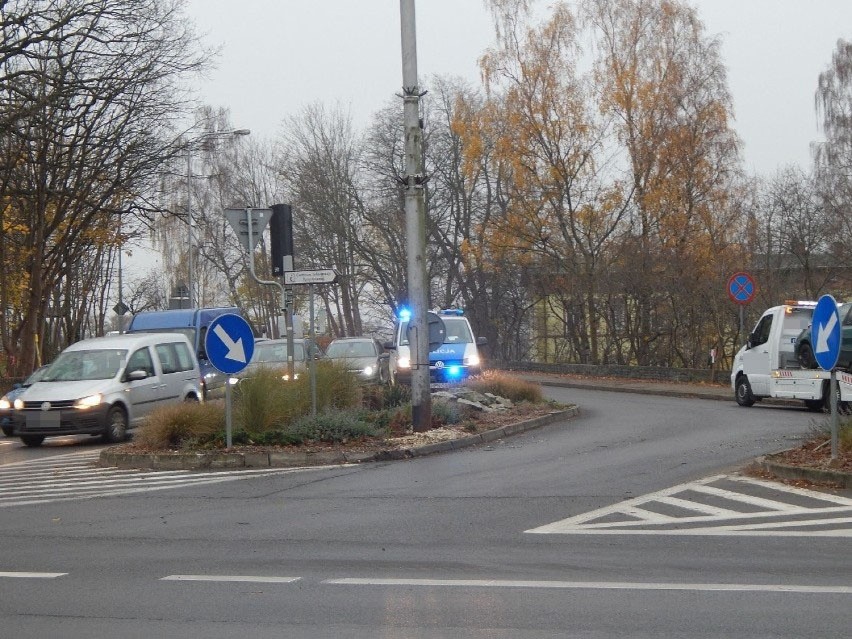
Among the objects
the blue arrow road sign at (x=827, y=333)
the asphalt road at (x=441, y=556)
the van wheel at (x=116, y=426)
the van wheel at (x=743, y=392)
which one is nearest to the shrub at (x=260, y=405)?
the asphalt road at (x=441, y=556)

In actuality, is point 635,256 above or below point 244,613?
above

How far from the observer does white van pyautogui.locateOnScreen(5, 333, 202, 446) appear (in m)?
18.5

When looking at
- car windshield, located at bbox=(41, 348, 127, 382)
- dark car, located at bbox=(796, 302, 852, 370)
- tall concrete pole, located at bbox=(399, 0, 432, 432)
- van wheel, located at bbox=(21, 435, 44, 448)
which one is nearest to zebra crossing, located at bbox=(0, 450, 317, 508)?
van wheel, located at bbox=(21, 435, 44, 448)

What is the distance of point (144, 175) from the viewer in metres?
31.5

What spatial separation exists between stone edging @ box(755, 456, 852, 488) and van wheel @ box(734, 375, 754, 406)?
12.3m

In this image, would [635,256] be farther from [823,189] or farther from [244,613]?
[244,613]

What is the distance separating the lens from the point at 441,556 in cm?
812

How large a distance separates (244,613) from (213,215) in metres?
61.1

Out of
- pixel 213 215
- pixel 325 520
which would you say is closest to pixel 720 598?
pixel 325 520

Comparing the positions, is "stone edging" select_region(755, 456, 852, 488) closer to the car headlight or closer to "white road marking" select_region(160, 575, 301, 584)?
"white road marking" select_region(160, 575, 301, 584)

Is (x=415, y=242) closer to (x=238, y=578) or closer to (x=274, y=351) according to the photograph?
(x=238, y=578)

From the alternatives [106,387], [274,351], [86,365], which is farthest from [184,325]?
[106,387]

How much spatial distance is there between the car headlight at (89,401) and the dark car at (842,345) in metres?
11.6

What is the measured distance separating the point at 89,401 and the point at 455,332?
11.2 meters
